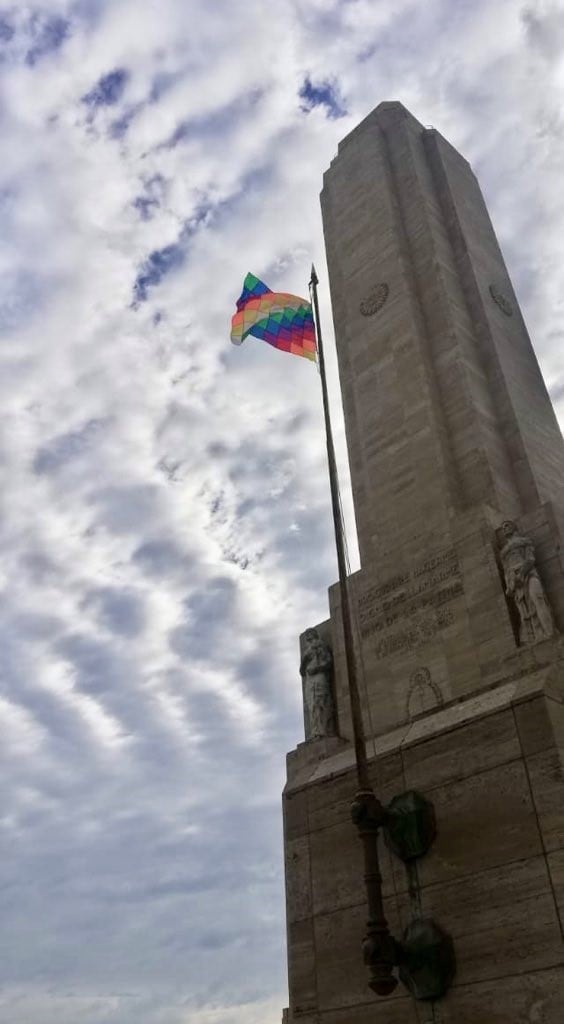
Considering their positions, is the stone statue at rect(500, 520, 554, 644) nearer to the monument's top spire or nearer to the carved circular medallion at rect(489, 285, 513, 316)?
the monument's top spire

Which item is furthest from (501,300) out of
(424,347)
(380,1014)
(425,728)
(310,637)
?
(380,1014)

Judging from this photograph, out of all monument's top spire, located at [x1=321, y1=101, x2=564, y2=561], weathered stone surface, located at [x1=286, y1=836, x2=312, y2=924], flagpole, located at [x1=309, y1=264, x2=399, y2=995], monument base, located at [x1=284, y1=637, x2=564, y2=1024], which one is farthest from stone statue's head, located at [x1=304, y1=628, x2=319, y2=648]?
flagpole, located at [x1=309, y1=264, x2=399, y2=995]

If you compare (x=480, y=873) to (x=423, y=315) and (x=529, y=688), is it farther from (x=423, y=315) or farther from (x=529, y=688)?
(x=423, y=315)

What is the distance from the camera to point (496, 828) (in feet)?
45.3

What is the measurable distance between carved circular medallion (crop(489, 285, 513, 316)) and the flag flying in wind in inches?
221

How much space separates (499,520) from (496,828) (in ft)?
22.6

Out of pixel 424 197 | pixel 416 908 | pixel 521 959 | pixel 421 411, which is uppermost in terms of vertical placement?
pixel 424 197

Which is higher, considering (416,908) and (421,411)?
(421,411)

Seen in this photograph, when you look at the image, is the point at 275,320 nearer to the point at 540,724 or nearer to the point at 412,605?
the point at 412,605

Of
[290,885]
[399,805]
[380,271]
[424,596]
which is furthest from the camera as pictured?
[380,271]

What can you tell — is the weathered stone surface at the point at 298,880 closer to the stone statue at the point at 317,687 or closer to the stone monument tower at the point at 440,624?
the stone monument tower at the point at 440,624

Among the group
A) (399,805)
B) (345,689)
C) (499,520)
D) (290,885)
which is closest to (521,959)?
(399,805)

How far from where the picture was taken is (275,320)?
22.6 m

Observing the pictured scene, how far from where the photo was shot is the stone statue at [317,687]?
19.0 meters
